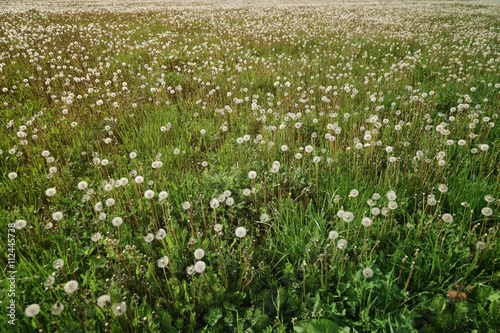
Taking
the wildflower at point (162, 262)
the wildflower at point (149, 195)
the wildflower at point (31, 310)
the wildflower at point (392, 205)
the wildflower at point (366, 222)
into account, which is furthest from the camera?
the wildflower at point (149, 195)

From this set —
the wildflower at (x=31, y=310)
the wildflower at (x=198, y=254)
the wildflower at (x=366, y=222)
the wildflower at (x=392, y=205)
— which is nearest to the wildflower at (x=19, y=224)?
the wildflower at (x=31, y=310)

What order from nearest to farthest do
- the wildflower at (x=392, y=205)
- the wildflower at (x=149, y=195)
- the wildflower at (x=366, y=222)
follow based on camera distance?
the wildflower at (x=366, y=222) → the wildflower at (x=392, y=205) → the wildflower at (x=149, y=195)

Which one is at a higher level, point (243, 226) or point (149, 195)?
point (149, 195)

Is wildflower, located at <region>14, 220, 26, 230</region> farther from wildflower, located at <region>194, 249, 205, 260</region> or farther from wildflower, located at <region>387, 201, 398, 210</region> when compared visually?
wildflower, located at <region>387, 201, 398, 210</region>

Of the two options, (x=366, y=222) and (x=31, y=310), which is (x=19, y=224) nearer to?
(x=31, y=310)

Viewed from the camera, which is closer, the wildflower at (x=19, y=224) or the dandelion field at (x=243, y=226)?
the dandelion field at (x=243, y=226)

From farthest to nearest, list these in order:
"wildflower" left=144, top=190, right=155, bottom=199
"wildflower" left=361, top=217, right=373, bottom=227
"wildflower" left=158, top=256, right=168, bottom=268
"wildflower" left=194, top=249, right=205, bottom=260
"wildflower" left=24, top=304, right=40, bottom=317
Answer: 1. "wildflower" left=144, top=190, right=155, bottom=199
2. "wildflower" left=361, top=217, right=373, bottom=227
3. "wildflower" left=194, top=249, right=205, bottom=260
4. "wildflower" left=158, top=256, right=168, bottom=268
5. "wildflower" left=24, top=304, right=40, bottom=317

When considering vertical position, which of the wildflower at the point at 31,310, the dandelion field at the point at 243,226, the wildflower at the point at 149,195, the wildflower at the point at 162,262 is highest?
the wildflower at the point at 149,195

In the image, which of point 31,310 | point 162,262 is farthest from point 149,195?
point 31,310

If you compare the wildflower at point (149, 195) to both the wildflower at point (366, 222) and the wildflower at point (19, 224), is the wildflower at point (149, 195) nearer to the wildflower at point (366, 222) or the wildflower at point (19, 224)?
the wildflower at point (19, 224)

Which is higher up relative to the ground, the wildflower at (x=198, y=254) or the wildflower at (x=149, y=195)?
the wildflower at (x=149, y=195)

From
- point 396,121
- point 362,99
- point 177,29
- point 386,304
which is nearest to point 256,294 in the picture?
point 386,304

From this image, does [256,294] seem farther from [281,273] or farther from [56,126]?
[56,126]

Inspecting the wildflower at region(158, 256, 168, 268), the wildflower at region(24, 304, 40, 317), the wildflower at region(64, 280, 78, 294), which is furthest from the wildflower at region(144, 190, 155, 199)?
the wildflower at region(24, 304, 40, 317)
